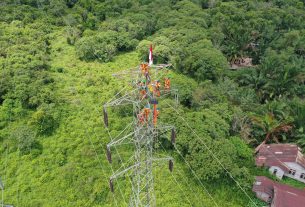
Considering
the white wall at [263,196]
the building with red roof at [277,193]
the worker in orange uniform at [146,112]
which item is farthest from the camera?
the white wall at [263,196]

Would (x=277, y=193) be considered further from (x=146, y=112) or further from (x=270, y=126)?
(x=146, y=112)

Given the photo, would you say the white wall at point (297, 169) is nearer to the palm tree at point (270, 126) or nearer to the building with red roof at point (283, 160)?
the building with red roof at point (283, 160)

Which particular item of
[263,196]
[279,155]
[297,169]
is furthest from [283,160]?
[263,196]

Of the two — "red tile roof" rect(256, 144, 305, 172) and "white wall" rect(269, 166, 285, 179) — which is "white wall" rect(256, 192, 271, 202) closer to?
"red tile roof" rect(256, 144, 305, 172)

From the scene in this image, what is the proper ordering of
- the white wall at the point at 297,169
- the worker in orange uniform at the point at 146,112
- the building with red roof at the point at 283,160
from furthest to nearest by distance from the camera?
the building with red roof at the point at 283,160, the white wall at the point at 297,169, the worker in orange uniform at the point at 146,112

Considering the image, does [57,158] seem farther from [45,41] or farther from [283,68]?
[283,68]

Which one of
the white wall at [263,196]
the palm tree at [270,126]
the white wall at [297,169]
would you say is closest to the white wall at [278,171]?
the white wall at [297,169]

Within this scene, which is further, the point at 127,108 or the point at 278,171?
the point at 127,108
